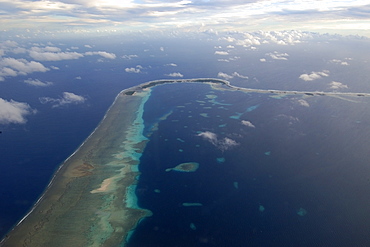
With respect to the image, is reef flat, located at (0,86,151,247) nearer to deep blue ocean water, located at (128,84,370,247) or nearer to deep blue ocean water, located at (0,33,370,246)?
deep blue ocean water, located at (0,33,370,246)

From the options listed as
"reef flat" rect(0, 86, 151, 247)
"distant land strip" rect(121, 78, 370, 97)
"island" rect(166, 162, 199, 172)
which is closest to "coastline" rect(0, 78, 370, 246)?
"reef flat" rect(0, 86, 151, 247)

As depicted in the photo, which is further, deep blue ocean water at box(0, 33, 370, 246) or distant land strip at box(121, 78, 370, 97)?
distant land strip at box(121, 78, 370, 97)

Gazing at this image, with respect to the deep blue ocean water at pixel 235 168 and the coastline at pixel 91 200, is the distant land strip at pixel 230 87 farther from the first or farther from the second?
the coastline at pixel 91 200

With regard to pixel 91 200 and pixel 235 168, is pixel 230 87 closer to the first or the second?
pixel 235 168

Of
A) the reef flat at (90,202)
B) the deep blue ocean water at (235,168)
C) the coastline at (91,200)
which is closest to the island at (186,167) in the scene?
the deep blue ocean water at (235,168)

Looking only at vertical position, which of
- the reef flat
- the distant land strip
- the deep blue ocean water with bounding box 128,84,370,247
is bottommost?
the distant land strip

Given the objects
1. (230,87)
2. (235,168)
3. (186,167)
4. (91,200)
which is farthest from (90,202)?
(230,87)

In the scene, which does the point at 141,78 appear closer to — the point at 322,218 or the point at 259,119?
the point at 259,119

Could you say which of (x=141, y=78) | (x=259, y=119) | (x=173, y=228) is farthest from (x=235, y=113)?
(x=141, y=78)
